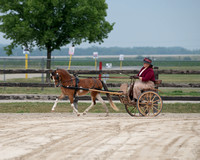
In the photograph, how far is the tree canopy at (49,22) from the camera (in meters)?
27.6

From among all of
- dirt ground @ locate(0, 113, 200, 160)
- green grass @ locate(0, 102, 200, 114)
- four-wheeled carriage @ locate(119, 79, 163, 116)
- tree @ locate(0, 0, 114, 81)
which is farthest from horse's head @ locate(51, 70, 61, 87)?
tree @ locate(0, 0, 114, 81)

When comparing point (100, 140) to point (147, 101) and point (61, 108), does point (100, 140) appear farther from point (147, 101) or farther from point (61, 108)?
point (61, 108)

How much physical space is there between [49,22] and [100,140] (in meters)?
20.4

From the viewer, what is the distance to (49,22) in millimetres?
27531

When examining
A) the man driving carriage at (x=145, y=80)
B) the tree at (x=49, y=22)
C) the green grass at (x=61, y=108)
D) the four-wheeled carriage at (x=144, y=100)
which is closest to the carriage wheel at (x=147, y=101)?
the four-wheeled carriage at (x=144, y=100)

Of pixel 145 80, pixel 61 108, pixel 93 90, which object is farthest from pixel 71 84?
pixel 61 108

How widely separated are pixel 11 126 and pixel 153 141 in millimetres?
3363

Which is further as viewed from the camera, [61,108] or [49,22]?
[49,22]

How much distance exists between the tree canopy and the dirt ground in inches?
706

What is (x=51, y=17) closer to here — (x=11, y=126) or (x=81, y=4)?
(x=81, y=4)

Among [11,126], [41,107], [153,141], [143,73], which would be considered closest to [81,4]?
[41,107]

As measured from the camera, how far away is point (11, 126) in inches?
378

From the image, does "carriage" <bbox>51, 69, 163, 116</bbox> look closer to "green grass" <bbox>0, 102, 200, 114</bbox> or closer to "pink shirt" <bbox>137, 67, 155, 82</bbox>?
"pink shirt" <bbox>137, 67, 155, 82</bbox>

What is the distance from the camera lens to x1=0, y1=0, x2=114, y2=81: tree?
90.6 feet
